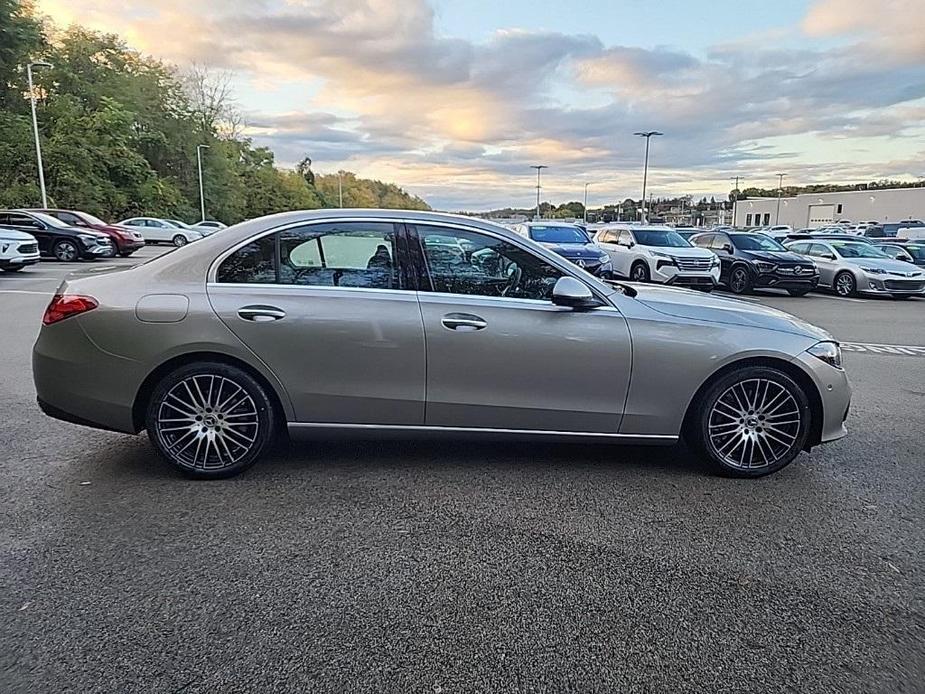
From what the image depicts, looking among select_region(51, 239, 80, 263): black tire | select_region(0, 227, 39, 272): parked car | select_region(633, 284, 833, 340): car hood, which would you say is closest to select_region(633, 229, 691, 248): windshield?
select_region(633, 284, 833, 340): car hood

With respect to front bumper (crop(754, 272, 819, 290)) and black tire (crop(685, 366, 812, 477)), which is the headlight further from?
front bumper (crop(754, 272, 819, 290))

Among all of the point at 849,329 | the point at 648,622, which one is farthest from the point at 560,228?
the point at 648,622

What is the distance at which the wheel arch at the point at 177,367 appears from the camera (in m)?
3.82

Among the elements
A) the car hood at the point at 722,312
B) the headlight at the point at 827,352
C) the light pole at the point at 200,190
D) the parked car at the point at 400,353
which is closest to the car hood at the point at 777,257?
the car hood at the point at 722,312

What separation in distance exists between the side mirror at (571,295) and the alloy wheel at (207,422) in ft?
6.11

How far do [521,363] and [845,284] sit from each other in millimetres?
15387

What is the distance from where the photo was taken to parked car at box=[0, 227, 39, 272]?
15.2 meters

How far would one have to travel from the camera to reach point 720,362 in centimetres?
395

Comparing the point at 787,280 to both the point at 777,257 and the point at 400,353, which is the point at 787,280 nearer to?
the point at 777,257

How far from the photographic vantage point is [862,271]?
15.8 m

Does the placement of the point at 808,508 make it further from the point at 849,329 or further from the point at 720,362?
the point at 849,329

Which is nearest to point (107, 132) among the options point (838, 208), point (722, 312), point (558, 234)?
point (558, 234)

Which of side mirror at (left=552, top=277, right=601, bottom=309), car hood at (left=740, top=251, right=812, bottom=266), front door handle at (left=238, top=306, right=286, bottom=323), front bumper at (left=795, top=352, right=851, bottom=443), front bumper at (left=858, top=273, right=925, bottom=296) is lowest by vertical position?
front bumper at (left=858, top=273, right=925, bottom=296)

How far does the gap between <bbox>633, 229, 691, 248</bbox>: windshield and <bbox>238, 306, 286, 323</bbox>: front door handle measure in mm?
14181
